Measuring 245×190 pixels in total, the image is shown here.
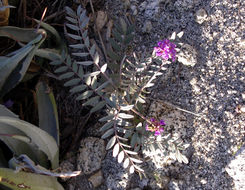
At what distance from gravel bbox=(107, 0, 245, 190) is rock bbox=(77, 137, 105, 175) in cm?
35

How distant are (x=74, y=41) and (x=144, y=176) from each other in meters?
0.74

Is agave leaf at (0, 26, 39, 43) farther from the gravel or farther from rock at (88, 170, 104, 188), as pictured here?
rock at (88, 170, 104, 188)

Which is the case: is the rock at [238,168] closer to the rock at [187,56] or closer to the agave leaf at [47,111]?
the rock at [187,56]

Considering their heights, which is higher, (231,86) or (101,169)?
(231,86)

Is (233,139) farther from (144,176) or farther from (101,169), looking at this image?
(101,169)

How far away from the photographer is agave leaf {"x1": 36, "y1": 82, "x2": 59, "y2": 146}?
1.31 m

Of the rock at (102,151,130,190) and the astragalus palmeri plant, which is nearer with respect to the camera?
the astragalus palmeri plant

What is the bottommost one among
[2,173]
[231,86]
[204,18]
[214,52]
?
[2,173]

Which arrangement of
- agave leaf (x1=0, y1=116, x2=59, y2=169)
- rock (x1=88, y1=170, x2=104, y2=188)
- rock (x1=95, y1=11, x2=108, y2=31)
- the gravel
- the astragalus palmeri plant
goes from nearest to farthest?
agave leaf (x1=0, y1=116, x2=59, y2=169)
the astragalus palmeri plant
the gravel
rock (x1=88, y1=170, x2=104, y2=188)
rock (x1=95, y1=11, x2=108, y2=31)

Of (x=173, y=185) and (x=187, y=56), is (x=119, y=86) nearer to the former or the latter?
(x=187, y=56)

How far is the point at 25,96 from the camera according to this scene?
4.91ft

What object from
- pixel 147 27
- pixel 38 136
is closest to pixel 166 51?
pixel 147 27

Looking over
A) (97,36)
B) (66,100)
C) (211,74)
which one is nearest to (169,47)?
(211,74)

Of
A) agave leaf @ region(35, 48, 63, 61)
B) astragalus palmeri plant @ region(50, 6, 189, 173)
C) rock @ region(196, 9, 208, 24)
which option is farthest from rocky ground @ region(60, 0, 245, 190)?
agave leaf @ region(35, 48, 63, 61)
